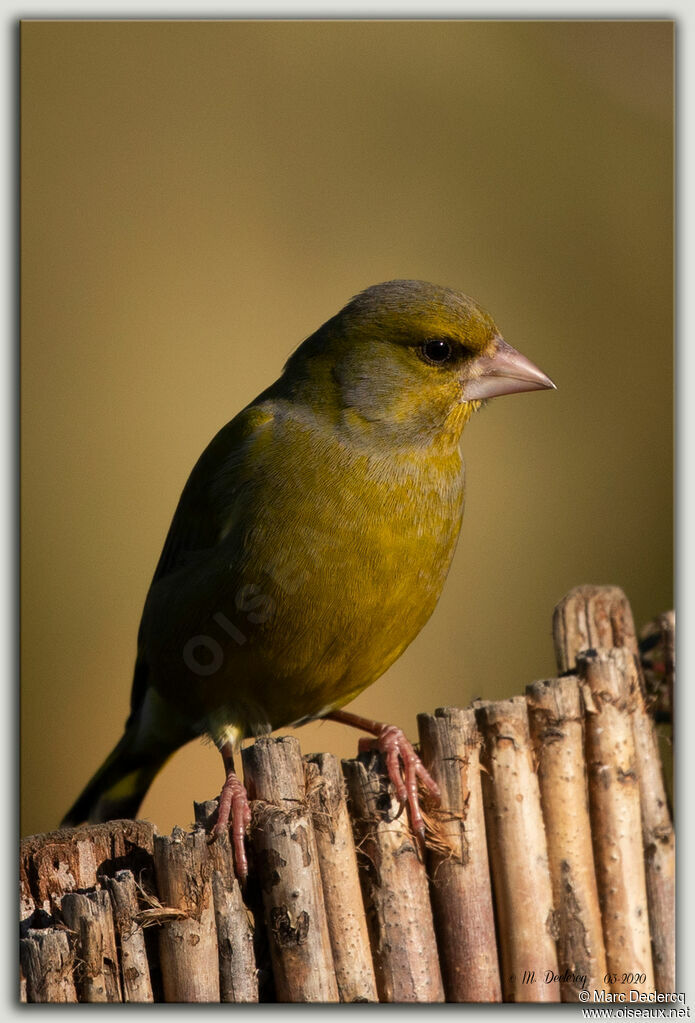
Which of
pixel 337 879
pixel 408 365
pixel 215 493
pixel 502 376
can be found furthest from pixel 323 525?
pixel 337 879

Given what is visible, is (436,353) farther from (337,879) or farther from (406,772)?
(337,879)

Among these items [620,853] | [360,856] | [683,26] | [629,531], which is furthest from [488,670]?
[683,26]

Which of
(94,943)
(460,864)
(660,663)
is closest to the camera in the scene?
(94,943)

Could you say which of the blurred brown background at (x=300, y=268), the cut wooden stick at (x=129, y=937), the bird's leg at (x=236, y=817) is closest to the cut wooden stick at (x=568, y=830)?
the blurred brown background at (x=300, y=268)

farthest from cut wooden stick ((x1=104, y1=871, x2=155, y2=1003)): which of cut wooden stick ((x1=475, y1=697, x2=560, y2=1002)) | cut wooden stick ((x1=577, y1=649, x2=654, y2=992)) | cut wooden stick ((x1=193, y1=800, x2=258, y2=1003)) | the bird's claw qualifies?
cut wooden stick ((x1=577, y1=649, x2=654, y2=992))

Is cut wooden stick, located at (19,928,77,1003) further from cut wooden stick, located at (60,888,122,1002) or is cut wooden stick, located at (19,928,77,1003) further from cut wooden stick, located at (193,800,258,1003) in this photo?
cut wooden stick, located at (193,800,258,1003)

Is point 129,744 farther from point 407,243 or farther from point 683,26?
point 683,26
